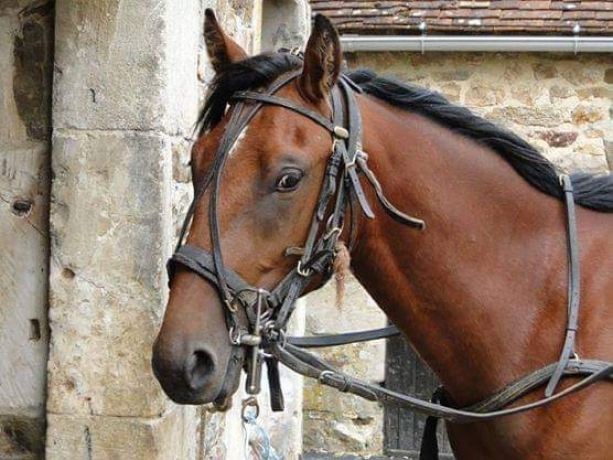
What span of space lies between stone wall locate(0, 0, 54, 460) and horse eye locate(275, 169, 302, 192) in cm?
143

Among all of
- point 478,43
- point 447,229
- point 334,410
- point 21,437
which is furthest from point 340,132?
point 334,410

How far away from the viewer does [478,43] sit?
6.91 m

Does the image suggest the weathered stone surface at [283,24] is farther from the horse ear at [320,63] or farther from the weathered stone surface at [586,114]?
the horse ear at [320,63]

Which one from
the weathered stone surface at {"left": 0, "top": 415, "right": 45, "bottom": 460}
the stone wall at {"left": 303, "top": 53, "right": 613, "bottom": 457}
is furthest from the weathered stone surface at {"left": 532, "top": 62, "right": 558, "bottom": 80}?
the weathered stone surface at {"left": 0, "top": 415, "right": 45, "bottom": 460}

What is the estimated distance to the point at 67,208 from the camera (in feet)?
11.5

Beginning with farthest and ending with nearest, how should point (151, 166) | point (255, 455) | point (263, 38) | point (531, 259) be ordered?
point (263, 38)
point (255, 455)
point (151, 166)
point (531, 259)

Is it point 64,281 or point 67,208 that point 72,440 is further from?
point 67,208

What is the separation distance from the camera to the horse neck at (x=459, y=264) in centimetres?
276

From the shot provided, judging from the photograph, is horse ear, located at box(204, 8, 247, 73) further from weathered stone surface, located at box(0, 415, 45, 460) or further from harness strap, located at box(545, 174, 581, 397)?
weathered stone surface, located at box(0, 415, 45, 460)

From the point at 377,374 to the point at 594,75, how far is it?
2.82 metres

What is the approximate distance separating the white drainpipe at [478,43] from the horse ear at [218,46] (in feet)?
13.8

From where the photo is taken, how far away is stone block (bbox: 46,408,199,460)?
345 centimetres

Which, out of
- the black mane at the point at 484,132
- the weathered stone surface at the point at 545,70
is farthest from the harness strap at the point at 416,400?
the weathered stone surface at the point at 545,70

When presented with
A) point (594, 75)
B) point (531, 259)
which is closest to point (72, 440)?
point (531, 259)
